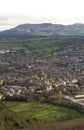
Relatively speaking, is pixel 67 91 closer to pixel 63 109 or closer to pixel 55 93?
pixel 55 93

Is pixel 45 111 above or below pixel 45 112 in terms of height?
above

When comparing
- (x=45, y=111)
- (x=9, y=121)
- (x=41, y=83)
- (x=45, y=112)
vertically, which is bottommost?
(x=41, y=83)

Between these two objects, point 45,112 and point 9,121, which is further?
point 45,112

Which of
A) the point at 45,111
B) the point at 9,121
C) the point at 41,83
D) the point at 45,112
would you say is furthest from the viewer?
the point at 41,83

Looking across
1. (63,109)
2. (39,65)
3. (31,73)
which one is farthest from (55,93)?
(39,65)

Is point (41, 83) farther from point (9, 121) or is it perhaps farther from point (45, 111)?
point (9, 121)

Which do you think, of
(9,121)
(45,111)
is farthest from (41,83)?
(9,121)

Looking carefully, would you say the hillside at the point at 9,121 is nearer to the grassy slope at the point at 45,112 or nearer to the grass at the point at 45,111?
the grassy slope at the point at 45,112

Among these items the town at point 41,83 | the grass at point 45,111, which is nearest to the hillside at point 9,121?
the grass at point 45,111

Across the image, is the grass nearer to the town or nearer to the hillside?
the town
